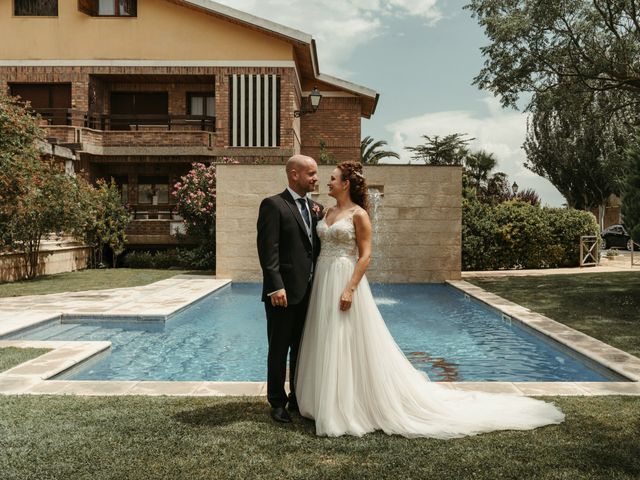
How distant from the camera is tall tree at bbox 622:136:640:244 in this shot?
11188mm

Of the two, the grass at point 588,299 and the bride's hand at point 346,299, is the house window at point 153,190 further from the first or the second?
the bride's hand at point 346,299

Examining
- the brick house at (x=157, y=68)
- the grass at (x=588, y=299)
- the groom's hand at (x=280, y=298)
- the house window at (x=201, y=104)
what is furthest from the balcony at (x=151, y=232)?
the groom's hand at (x=280, y=298)

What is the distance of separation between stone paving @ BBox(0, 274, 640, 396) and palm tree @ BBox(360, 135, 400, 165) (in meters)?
A: 35.2

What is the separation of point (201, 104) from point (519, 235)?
13914 millimetres

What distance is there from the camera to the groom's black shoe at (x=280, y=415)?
4727 millimetres

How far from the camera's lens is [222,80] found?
23828mm

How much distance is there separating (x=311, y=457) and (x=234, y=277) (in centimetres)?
1335

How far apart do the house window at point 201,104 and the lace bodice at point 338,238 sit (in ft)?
71.8

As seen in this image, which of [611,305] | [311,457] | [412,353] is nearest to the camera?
[311,457]

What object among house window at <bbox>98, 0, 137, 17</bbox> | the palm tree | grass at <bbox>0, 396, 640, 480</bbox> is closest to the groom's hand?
grass at <bbox>0, 396, 640, 480</bbox>

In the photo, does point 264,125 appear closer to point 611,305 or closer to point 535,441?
point 611,305

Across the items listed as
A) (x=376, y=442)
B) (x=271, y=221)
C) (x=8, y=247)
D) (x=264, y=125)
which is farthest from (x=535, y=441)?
(x=264, y=125)

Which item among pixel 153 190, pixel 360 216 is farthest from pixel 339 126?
pixel 360 216

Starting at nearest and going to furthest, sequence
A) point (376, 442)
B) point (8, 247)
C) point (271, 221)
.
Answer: point (376, 442)
point (271, 221)
point (8, 247)
